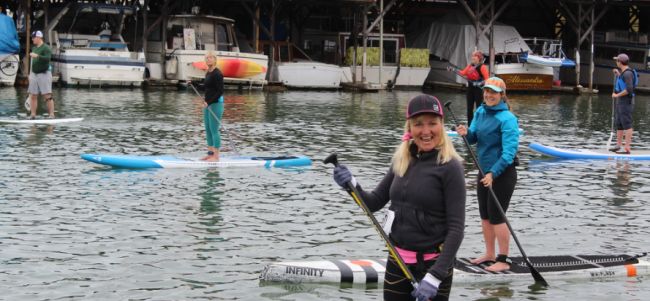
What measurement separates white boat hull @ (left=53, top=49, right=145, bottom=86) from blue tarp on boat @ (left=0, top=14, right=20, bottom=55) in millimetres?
2193

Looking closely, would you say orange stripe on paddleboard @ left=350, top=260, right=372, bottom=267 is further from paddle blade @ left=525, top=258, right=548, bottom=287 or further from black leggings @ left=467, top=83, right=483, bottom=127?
black leggings @ left=467, top=83, right=483, bottom=127

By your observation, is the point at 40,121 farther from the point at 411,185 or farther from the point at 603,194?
the point at 411,185

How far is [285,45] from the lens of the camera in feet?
135

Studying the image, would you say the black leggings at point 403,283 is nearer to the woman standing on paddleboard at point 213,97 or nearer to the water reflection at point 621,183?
the water reflection at point 621,183

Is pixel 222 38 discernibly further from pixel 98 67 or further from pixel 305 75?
pixel 98 67

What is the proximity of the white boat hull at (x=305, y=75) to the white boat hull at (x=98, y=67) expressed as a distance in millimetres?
5606

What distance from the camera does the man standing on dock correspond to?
17.0m

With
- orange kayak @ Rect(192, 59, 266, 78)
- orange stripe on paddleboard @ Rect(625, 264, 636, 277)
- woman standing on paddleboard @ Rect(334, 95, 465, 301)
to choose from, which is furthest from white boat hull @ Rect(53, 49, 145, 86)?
woman standing on paddleboard @ Rect(334, 95, 465, 301)

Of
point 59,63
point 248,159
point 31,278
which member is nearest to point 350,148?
point 248,159

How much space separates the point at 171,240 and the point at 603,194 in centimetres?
621

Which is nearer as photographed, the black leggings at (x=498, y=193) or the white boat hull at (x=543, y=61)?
the black leggings at (x=498, y=193)

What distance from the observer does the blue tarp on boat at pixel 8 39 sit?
108 feet

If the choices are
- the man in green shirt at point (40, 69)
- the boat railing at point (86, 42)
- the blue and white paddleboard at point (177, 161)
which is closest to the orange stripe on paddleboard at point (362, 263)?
the blue and white paddleboard at point (177, 161)

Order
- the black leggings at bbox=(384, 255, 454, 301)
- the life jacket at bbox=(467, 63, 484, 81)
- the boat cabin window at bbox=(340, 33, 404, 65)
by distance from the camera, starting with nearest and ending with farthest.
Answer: the black leggings at bbox=(384, 255, 454, 301), the life jacket at bbox=(467, 63, 484, 81), the boat cabin window at bbox=(340, 33, 404, 65)
